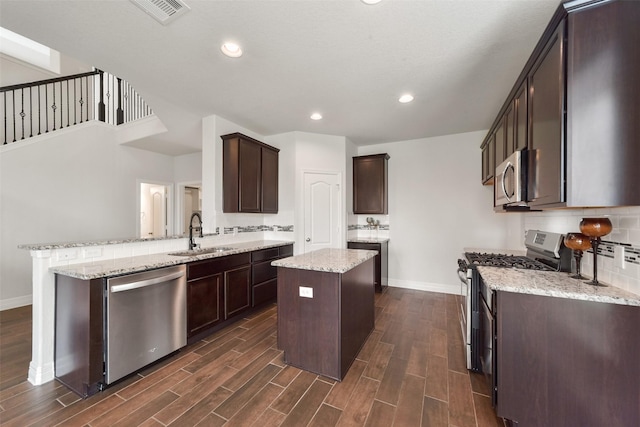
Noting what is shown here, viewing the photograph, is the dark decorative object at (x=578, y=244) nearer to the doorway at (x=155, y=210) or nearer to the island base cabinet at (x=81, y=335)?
the island base cabinet at (x=81, y=335)

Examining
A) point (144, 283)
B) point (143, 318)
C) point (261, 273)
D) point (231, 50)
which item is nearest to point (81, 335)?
point (143, 318)

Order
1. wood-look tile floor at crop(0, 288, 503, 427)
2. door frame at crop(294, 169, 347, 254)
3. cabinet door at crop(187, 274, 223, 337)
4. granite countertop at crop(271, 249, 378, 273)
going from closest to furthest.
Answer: wood-look tile floor at crop(0, 288, 503, 427)
granite countertop at crop(271, 249, 378, 273)
cabinet door at crop(187, 274, 223, 337)
door frame at crop(294, 169, 347, 254)

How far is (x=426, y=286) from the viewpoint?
181 inches

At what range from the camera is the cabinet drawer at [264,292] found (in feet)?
11.4

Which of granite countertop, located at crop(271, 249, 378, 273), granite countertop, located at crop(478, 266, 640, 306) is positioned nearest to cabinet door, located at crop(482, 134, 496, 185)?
granite countertop, located at crop(478, 266, 640, 306)

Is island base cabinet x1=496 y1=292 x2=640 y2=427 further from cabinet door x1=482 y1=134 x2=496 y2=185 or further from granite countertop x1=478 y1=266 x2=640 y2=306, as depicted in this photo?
cabinet door x1=482 y1=134 x2=496 y2=185

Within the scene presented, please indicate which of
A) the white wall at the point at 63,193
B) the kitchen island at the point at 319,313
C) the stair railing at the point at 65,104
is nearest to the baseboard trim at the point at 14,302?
the white wall at the point at 63,193

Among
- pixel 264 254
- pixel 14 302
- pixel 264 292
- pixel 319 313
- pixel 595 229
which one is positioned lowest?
pixel 14 302

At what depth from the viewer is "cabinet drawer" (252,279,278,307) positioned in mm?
3482

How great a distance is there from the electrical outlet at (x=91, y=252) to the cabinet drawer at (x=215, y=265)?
2.58 ft

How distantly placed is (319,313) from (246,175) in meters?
2.41

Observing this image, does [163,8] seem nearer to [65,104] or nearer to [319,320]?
[319,320]

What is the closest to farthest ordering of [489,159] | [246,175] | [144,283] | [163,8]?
[163,8] < [144,283] < [489,159] < [246,175]

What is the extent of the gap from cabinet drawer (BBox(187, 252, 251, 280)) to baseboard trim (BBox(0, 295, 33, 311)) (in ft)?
10.8
